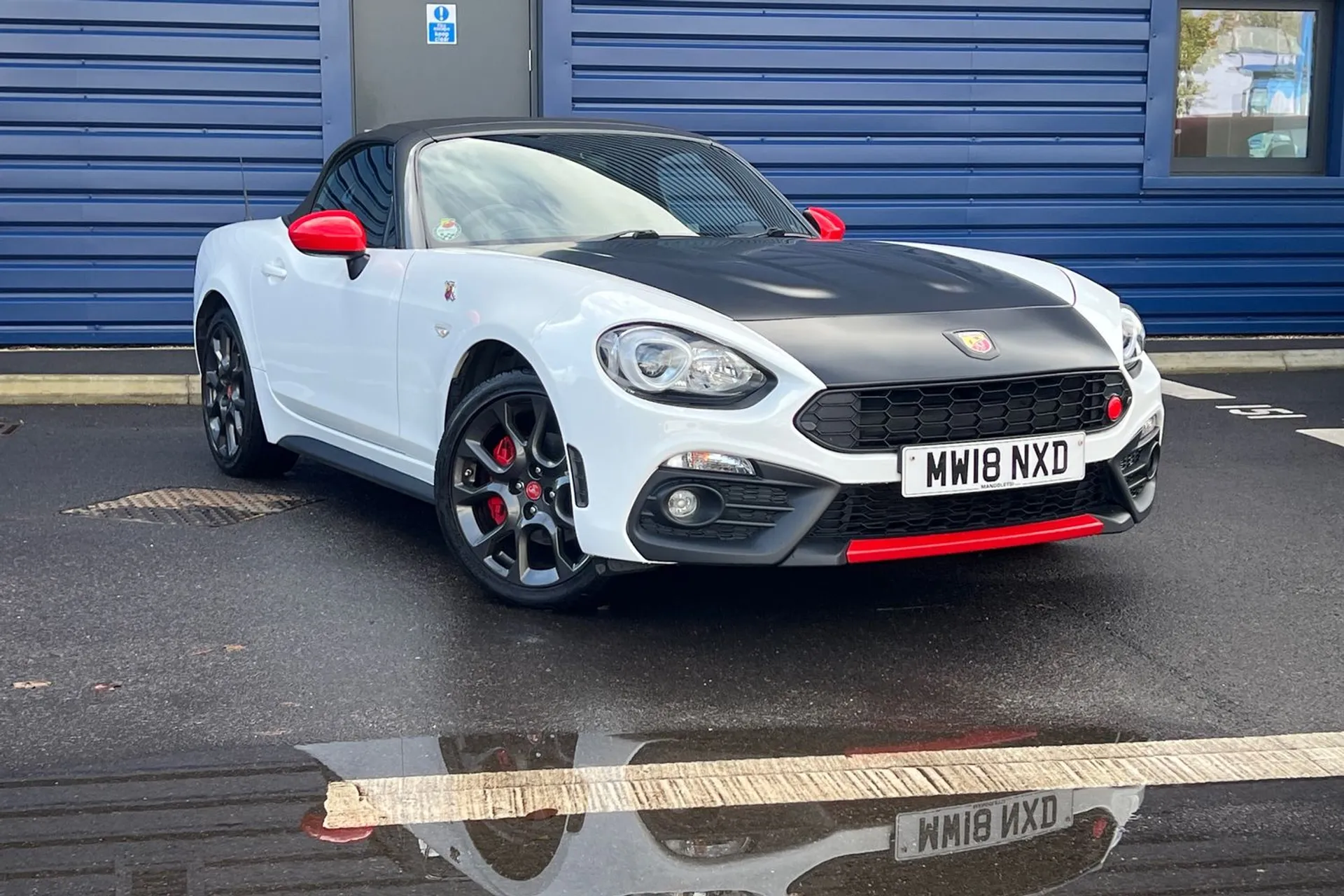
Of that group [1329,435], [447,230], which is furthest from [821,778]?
[1329,435]

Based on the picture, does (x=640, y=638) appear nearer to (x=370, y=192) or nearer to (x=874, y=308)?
(x=874, y=308)

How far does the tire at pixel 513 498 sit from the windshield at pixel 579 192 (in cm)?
74

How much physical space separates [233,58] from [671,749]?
26.1 feet

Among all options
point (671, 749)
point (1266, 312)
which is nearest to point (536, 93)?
point (1266, 312)

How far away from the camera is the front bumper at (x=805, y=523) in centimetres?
389

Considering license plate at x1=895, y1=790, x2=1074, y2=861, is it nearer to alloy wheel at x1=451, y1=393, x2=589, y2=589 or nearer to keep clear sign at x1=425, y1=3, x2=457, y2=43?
alloy wheel at x1=451, y1=393, x2=589, y2=589

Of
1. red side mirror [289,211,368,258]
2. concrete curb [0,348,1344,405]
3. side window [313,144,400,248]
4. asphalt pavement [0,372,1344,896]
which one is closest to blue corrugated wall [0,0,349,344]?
concrete curb [0,348,1344,405]

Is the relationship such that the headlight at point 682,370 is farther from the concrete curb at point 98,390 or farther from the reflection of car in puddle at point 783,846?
the concrete curb at point 98,390

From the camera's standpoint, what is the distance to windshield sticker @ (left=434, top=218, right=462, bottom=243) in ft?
16.4

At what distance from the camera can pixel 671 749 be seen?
135 inches

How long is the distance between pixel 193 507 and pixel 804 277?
2.65 m

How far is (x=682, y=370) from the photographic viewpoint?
12.9 ft

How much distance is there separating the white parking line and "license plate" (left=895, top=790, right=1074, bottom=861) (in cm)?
618

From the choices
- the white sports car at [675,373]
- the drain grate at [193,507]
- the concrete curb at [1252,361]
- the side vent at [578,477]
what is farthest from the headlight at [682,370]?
the concrete curb at [1252,361]
